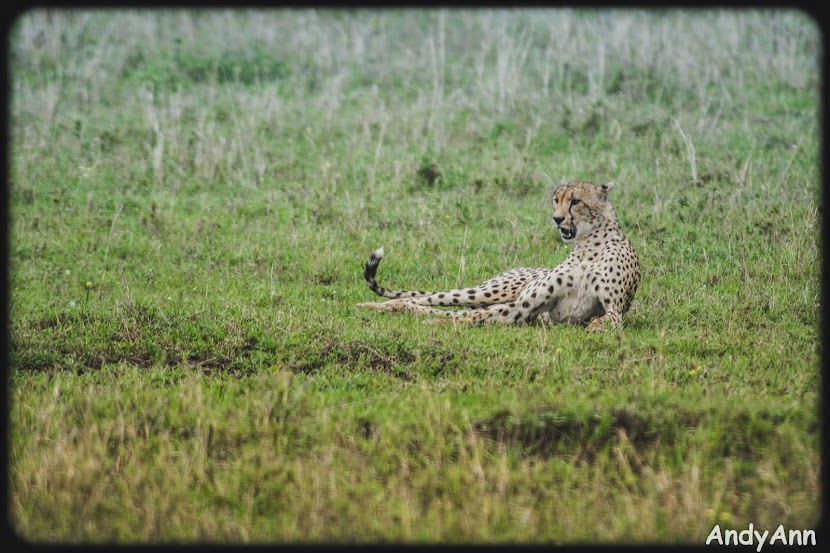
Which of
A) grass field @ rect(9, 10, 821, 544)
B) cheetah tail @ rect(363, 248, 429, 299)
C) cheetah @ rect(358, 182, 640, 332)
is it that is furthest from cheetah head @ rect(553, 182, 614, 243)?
cheetah tail @ rect(363, 248, 429, 299)

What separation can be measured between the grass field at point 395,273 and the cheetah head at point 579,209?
73 cm

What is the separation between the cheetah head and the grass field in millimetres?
728

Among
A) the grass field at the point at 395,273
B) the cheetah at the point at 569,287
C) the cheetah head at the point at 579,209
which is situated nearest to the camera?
the grass field at the point at 395,273

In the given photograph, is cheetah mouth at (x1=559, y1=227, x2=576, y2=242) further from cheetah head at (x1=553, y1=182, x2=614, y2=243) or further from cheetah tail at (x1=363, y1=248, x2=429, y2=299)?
cheetah tail at (x1=363, y1=248, x2=429, y2=299)

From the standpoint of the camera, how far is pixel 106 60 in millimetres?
15367

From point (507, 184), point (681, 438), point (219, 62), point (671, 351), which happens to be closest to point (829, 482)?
point (681, 438)

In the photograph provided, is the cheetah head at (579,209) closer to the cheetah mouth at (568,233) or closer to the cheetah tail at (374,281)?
the cheetah mouth at (568,233)

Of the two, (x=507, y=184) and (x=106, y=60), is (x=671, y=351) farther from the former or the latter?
(x=106, y=60)

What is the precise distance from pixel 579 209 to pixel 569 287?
62cm

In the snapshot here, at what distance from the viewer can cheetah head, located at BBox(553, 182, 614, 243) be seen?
301 inches

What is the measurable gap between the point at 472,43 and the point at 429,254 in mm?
8377

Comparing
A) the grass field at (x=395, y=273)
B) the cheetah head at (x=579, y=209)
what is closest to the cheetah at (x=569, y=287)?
the cheetah head at (x=579, y=209)

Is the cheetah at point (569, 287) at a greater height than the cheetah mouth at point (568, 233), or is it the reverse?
the cheetah mouth at point (568, 233)

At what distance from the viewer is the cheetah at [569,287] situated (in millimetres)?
7320
